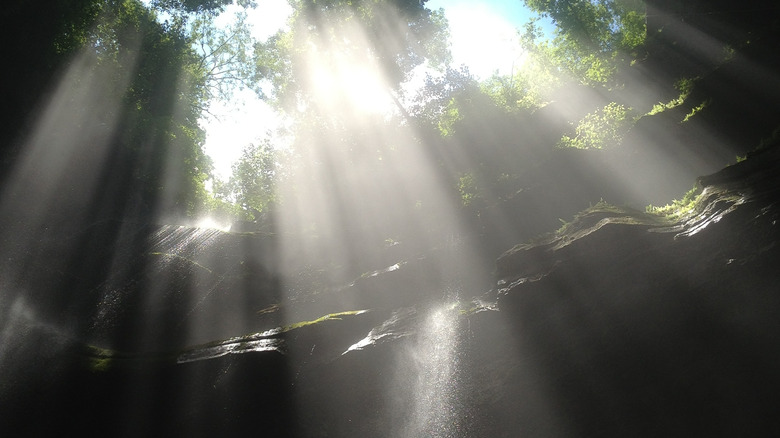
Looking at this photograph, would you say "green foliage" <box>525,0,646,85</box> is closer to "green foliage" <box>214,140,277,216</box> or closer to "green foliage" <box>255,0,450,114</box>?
"green foliage" <box>255,0,450,114</box>

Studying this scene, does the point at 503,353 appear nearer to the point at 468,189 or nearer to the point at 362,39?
the point at 468,189

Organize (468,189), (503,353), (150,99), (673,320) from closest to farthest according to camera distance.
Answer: (673,320) < (503,353) < (468,189) < (150,99)

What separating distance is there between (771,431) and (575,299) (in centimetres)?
389

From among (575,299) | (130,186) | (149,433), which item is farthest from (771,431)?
(130,186)

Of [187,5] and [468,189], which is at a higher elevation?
[187,5]

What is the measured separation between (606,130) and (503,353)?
14215mm

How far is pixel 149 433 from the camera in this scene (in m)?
10.7

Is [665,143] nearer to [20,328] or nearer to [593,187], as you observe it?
[593,187]

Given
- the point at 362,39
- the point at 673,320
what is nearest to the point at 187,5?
the point at 362,39

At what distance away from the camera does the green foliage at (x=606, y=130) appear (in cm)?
1825

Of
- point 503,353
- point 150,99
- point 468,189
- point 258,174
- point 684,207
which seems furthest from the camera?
point 258,174

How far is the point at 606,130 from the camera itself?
1888cm

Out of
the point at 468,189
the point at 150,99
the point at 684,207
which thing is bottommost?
the point at 684,207

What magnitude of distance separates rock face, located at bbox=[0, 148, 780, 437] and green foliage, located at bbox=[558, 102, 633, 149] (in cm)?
855
